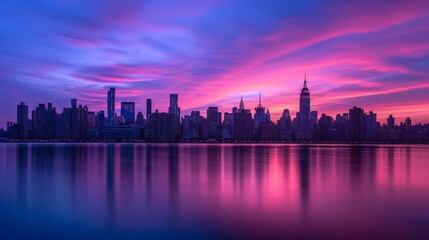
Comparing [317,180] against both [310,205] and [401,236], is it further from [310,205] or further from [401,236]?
[401,236]

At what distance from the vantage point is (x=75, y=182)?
107 feet

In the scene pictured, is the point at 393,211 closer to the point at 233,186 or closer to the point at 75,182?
the point at 233,186

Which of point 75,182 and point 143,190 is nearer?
point 143,190

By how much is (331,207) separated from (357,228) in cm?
496

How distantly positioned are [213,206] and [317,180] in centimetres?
1688

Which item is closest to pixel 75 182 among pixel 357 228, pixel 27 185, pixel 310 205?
pixel 27 185

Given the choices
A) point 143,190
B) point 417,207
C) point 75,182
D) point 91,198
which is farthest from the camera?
point 75,182

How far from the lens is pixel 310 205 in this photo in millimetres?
22297

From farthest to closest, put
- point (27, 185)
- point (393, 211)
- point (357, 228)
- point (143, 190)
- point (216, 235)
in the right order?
point (27, 185), point (143, 190), point (393, 211), point (357, 228), point (216, 235)

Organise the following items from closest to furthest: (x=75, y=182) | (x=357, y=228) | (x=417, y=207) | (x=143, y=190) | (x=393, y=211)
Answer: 1. (x=357, y=228)
2. (x=393, y=211)
3. (x=417, y=207)
4. (x=143, y=190)
5. (x=75, y=182)

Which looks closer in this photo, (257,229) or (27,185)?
(257,229)

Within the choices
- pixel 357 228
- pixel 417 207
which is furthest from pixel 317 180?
pixel 357 228

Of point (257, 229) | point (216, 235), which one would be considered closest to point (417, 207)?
point (257, 229)

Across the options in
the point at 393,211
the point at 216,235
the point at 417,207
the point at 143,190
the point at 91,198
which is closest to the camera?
the point at 216,235
